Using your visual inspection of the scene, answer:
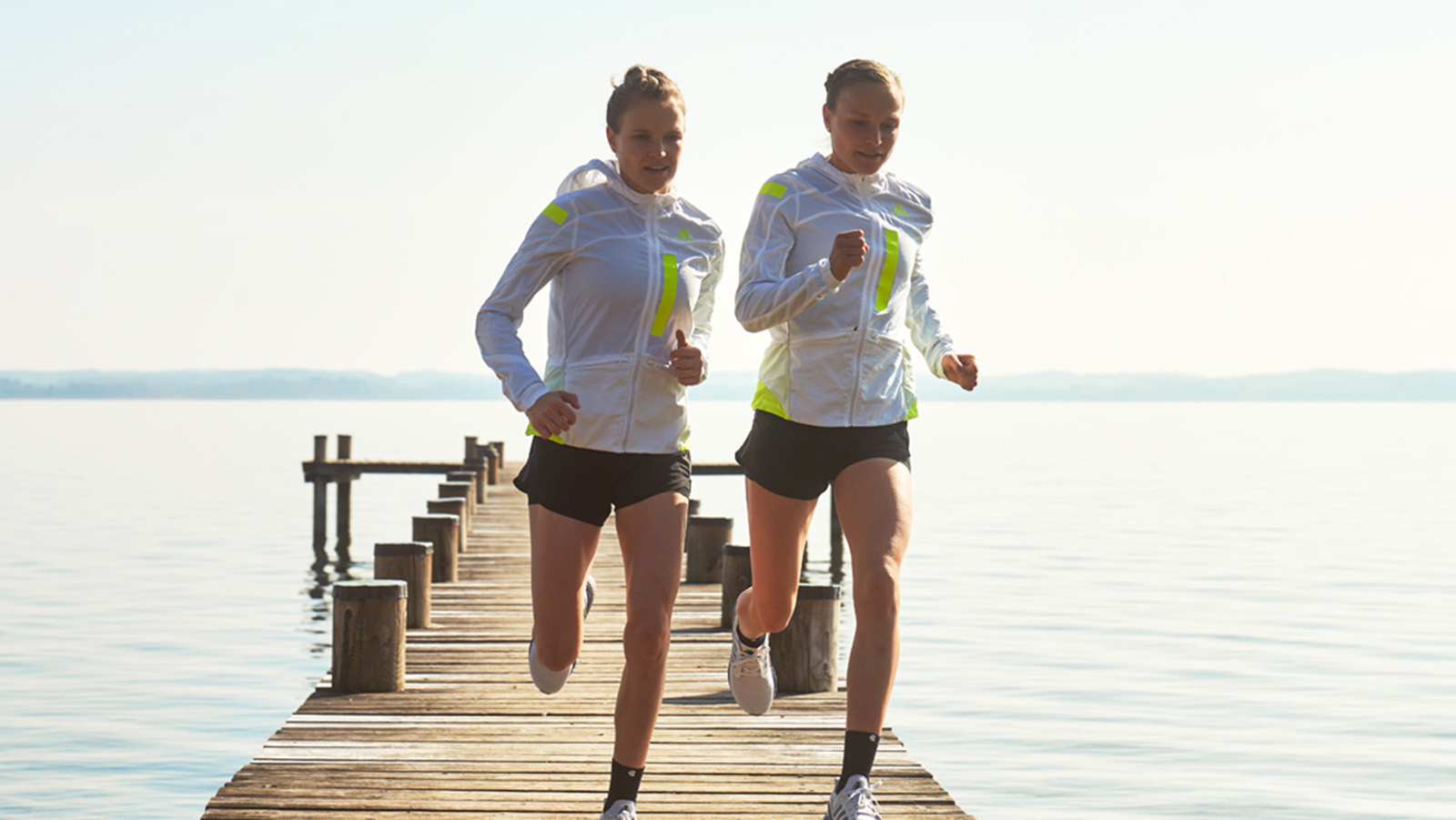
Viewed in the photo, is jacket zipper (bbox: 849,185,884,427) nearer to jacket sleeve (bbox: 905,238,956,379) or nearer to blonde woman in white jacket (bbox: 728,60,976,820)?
blonde woman in white jacket (bbox: 728,60,976,820)

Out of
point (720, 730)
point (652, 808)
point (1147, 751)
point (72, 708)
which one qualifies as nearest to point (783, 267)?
point (652, 808)

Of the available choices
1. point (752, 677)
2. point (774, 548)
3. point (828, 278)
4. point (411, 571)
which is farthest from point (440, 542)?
point (828, 278)

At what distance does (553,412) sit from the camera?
171 inches

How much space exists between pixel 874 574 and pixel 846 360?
0.68 metres

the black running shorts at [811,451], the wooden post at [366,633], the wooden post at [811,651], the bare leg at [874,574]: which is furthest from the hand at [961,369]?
the wooden post at [366,633]

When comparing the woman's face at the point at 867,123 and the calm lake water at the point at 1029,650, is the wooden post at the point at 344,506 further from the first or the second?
the woman's face at the point at 867,123

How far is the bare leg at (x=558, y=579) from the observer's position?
466 centimetres

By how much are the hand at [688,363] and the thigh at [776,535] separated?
0.55 metres

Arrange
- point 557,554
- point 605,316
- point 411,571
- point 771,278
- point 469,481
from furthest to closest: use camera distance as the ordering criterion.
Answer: point 469,481
point 411,571
point 771,278
point 557,554
point 605,316

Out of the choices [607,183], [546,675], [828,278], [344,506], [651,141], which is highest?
[651,141]

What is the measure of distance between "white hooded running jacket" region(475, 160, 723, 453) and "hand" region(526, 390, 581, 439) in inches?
5.4

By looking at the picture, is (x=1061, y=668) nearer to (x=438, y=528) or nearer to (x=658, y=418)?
(x=438, y=528)

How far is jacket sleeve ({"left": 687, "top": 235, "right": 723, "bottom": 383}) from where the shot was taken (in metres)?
4.77

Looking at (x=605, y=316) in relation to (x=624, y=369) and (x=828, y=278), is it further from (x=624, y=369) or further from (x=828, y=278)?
(x=828, y=278)
